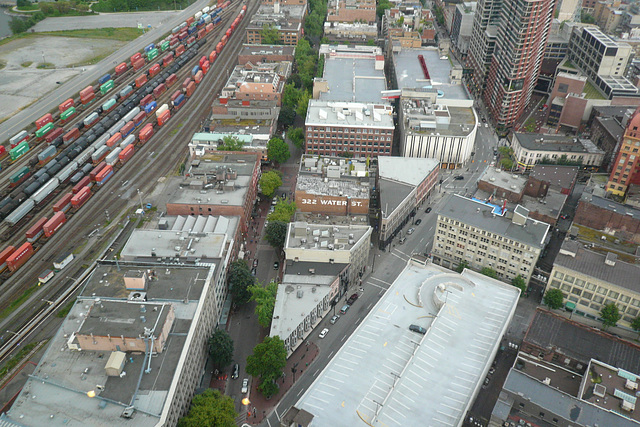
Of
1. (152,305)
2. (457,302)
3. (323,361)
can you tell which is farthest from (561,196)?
(152,305)

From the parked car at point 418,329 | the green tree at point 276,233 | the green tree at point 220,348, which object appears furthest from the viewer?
the green tree at point 276,233

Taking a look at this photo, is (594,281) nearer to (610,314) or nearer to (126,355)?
(610,314)

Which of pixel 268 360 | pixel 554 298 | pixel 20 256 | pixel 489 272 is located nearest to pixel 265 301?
Result: pixel 268 360

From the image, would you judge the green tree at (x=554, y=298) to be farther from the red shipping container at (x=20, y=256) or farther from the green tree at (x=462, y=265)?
the red shipping container at (x=20, y=256)

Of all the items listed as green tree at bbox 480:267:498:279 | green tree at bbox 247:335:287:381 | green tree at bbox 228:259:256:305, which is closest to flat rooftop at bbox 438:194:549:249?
green tree at bbox 480:267:498:279

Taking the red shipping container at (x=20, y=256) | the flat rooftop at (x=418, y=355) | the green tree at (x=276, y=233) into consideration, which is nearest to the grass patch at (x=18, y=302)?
the red shipping container at (x=20, y=256)

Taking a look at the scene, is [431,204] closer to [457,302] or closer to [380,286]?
[380,286]
